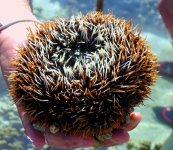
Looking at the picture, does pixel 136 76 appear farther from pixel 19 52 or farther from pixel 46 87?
pixel 19 52

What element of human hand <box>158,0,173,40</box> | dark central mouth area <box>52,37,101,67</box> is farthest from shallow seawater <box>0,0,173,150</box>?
dark central mouth area <box>52,37,101,67</box>

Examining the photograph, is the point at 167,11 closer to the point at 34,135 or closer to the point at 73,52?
the point at 73,52

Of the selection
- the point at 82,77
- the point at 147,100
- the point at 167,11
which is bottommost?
the point at 147,100

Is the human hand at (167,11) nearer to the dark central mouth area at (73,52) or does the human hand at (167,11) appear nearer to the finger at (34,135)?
the dark central mouth area at (73,52)

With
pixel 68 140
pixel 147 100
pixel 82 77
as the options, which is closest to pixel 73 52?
pixel 82 77

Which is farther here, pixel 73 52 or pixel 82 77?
pixel 73 52
